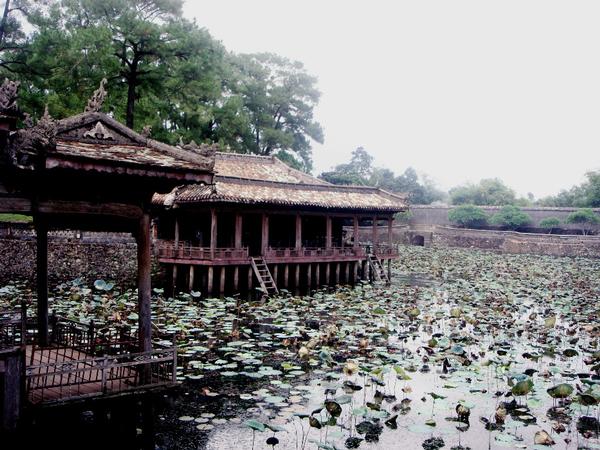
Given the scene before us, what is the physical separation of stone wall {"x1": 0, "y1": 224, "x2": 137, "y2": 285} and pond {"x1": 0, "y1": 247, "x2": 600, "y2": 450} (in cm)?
398

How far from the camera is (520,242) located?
46625 millimetres

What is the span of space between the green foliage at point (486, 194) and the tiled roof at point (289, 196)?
37313 mm

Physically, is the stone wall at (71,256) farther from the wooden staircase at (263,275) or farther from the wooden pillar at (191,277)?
the wooden staircase at (263,275)

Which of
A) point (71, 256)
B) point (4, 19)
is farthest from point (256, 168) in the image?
point (4, 19)

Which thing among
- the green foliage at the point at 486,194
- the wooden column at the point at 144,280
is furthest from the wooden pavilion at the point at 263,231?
the green foliage at the point at 486,194

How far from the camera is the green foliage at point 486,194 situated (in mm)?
62281

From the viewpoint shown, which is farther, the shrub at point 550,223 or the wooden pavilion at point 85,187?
the shrub at point 550,223

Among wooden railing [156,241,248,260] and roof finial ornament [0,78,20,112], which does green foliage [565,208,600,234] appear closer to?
wooden railing [156,241,248,260]

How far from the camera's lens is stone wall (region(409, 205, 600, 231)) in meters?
51.4

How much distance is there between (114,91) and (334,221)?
12.9 m

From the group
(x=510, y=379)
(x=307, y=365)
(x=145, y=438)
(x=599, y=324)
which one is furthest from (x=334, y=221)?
(x=145, y=438)

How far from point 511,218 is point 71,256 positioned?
136 ft

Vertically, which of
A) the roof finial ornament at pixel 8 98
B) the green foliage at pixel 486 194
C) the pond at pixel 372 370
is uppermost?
the green foliage at pixel 486 194

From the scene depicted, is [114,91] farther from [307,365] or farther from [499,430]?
[499,430]
